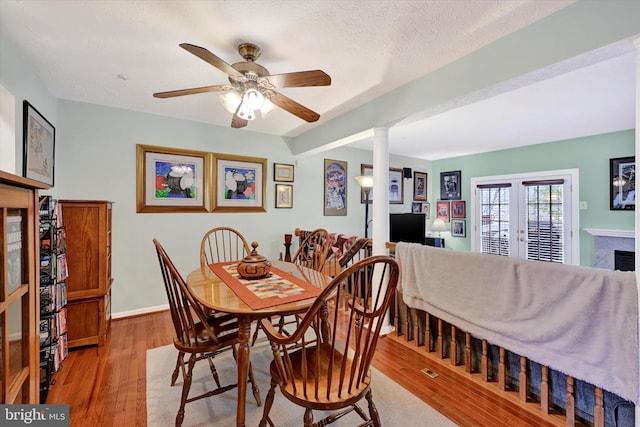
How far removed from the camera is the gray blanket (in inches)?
55.7

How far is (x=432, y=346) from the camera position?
244 centimetres

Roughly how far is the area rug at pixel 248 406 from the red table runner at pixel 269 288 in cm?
72

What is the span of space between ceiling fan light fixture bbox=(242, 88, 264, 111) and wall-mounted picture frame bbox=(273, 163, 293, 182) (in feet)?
7.53

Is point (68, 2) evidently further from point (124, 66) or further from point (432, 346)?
point (432, 346)

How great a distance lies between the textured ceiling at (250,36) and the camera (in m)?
1.58

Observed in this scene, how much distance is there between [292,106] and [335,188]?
2.79 m

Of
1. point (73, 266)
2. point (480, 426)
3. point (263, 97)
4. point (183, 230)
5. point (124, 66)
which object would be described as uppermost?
point (124, 66)

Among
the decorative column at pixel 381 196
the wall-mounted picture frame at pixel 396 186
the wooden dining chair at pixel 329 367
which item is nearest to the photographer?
the wooden dining chair at pixel 329 367

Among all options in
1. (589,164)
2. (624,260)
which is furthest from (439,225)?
(624,260)

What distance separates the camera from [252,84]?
6.26 ft

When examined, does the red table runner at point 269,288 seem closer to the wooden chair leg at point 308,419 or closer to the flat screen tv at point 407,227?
the wooden chair leg at point 308,419

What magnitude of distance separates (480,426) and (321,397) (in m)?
1.10

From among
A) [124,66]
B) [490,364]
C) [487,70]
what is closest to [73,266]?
[124,66]

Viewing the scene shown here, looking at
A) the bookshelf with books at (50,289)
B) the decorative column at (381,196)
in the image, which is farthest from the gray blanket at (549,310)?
the bookshelf with books at (50,289)
